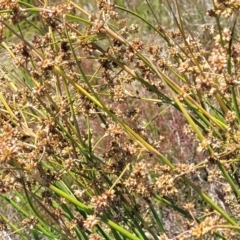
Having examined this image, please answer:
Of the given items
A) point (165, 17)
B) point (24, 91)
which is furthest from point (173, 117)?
point (24, 91)

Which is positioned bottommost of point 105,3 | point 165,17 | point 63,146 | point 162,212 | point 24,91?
point 162,212

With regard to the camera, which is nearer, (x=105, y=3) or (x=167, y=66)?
(x=105, y=3)

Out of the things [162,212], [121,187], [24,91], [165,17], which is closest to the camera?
[121,187]

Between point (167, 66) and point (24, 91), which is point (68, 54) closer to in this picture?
point (24, 91)

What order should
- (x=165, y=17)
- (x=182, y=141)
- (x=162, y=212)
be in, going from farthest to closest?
(x=165, y=17), (x=182, y=141), (x=162, y=212)

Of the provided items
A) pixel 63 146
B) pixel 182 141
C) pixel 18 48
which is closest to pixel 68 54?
pixel 18 48

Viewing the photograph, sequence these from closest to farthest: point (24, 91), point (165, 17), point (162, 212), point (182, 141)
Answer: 1. point (24, 91)
2. point (162, 212)
3. point (182, 141)
4. point (165, 17)

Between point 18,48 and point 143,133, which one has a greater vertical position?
point 18,48

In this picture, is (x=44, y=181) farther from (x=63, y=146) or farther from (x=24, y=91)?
(x=24, y=91)

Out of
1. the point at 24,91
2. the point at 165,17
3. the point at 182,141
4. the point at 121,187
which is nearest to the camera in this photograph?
the point at 121,187
